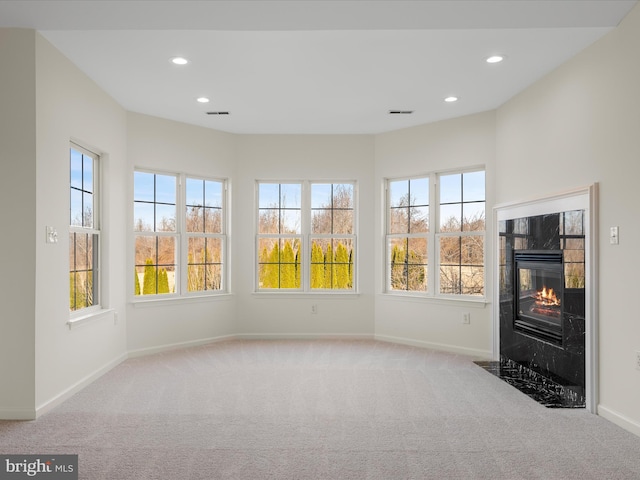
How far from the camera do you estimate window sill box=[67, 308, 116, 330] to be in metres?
4.38

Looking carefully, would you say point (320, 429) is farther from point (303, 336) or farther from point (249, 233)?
point (249, 233)

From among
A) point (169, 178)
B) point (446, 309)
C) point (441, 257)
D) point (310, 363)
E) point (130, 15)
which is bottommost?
point (310, 363)

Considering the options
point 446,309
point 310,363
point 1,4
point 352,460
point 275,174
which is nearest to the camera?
point 352,460

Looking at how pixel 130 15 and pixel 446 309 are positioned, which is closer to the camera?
pixel 130 15

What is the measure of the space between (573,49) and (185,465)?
161 inches

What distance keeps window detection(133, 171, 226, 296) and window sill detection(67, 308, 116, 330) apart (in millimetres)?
882

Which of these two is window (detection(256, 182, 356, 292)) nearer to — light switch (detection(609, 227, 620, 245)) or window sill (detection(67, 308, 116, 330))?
window sill (detection(67, 308, 116, 330))

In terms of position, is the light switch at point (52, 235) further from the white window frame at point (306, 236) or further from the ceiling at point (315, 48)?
the white window frame at point (306, 236)

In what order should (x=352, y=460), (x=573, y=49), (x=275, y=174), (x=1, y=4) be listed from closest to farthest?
(x=352, y=460) → (x=1, y=4) → (x=573, y=49) → (x=275, y=174)

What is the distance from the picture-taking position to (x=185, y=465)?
9.61ft

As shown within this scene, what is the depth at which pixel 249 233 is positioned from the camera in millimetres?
7047

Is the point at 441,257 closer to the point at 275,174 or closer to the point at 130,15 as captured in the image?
the point at 275,174

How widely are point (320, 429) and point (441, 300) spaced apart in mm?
3197

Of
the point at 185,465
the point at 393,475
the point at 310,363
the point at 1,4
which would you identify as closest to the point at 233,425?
the point at 185,465
